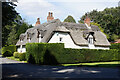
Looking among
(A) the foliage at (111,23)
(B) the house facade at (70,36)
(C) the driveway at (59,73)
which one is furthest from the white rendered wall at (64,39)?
(A) the foliage at (111,23)

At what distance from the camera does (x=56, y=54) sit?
21875 millimetres

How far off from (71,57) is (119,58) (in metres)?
13.0

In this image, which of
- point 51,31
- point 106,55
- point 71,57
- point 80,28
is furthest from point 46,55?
point 80,28

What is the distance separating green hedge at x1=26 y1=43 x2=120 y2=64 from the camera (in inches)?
834

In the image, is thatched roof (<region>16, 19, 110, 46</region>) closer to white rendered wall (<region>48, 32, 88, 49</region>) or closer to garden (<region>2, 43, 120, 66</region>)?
white rendered wall (<region>48, 32, 88, 49</region>)

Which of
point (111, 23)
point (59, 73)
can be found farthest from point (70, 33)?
point (111, 23)

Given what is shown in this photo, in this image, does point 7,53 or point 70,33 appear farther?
point 7,53

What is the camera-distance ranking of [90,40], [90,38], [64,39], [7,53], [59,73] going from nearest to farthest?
[59,73], [64,39], [90,40], [90,38], [7,53]

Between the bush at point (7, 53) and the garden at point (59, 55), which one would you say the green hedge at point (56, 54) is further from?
the bush at point (7, 53)

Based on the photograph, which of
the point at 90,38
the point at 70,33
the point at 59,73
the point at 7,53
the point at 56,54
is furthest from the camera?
the point at 7,53

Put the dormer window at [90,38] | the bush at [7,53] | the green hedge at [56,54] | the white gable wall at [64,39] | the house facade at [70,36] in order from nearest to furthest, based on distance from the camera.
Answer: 1. the green hedge at [56,54]
2. the white gable wall at [64,39]
3. the house facade at [70,36]
4. the dormer window at [90,38]
5. the bush at [7,53]

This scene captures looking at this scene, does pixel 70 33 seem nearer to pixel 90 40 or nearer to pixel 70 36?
pixel 70 36

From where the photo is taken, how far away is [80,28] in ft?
117

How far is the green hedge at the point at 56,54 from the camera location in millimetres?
21188
